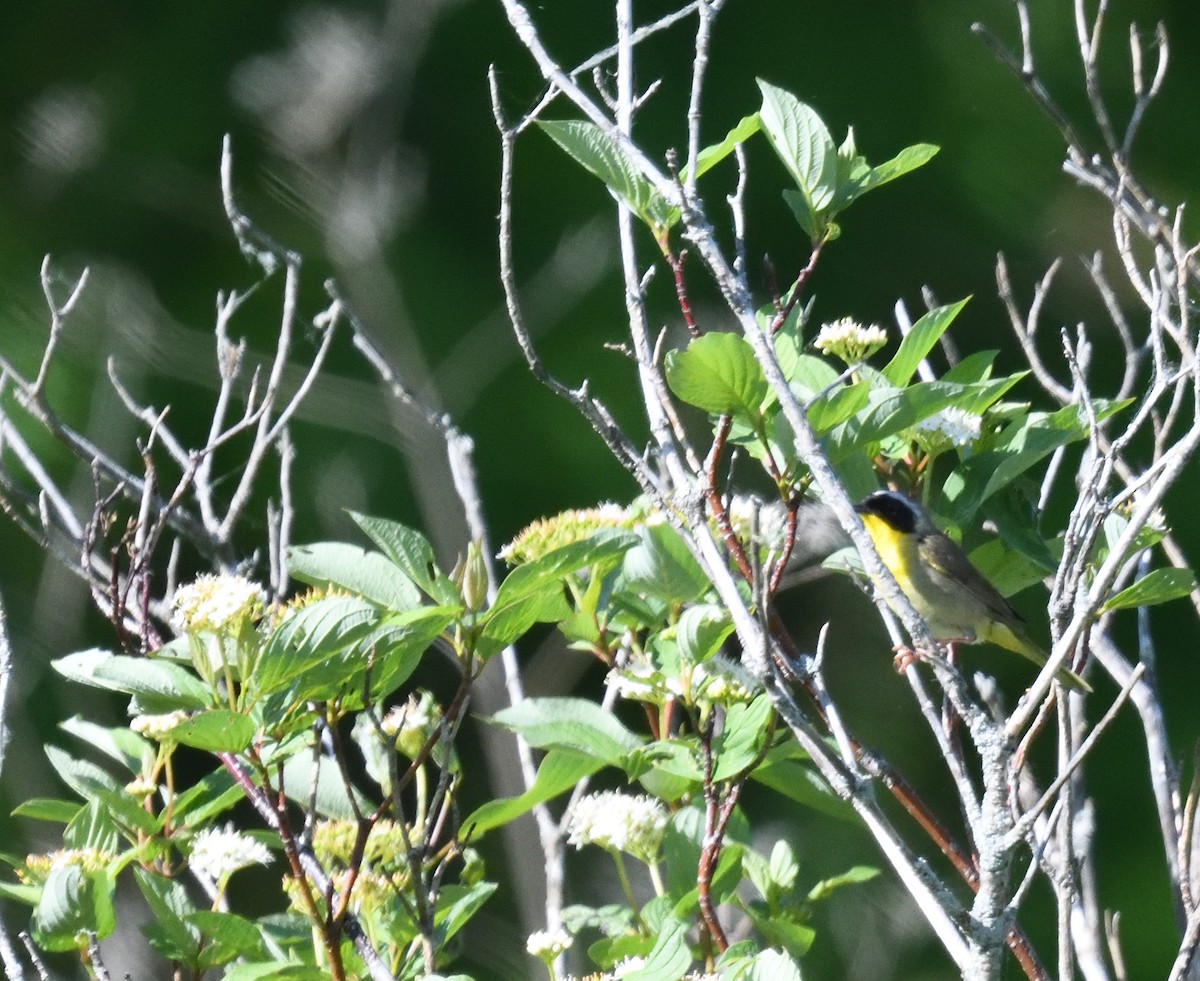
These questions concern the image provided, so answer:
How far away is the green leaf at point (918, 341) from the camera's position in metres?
1.24

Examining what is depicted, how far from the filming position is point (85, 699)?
338cm

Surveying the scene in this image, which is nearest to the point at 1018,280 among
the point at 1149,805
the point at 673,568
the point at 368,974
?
the point at 1149,805

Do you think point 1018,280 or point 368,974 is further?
point 1018,280

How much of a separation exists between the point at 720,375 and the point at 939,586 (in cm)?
164

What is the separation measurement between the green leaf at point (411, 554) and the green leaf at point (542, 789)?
7.7 inches

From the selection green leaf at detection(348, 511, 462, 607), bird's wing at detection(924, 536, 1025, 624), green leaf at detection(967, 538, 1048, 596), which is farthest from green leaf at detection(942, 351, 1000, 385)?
bird's wing at detection(924, 536, 1025, 624)

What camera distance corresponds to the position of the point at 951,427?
129cm

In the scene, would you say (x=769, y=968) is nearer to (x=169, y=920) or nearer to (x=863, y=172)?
(x=169, y=920)

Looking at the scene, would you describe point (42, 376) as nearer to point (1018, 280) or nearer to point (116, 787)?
point (116, 787)

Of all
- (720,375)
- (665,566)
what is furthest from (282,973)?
(720,375)

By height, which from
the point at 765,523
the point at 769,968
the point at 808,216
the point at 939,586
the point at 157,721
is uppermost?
the point at 808,216

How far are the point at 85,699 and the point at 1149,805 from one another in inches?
94.4

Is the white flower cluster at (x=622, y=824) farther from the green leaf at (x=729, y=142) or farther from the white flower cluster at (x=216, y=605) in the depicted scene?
the green leaf at (x=729, y=142)

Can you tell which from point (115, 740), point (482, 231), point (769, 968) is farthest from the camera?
point (482, 231)
